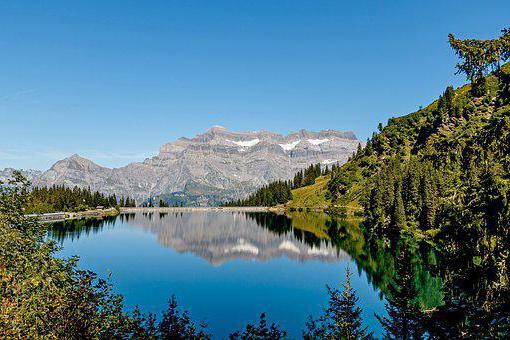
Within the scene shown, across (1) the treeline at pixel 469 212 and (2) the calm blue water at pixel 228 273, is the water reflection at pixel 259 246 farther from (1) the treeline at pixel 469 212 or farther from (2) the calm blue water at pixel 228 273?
(1) the treeline at pixel 469 212

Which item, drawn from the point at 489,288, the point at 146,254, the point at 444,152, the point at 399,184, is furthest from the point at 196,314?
the point at 444,152

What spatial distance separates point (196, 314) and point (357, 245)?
77.9 metres

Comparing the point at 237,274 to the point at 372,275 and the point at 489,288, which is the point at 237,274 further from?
the point at 489,288

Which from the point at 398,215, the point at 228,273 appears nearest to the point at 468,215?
the point at 398,215

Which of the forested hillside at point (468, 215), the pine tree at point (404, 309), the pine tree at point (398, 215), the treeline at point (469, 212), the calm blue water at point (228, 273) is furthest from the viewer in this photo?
the pine tree at point (398, 215)

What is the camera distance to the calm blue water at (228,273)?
61.1 meters

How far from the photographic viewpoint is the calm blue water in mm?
61094

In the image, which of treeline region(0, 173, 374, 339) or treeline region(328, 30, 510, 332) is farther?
treeline region(328, 30, 510, 332)

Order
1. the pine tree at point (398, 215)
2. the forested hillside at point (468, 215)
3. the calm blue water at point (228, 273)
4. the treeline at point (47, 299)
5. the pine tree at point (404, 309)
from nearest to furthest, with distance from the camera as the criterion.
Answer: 1. the treeline at point (47, 299)
2. the forested hillside at point (468, 215)
3. the pine tree at point (404, 309)
4. the calm blue water at point (228, 273)
5. the pine tree at point (398, 215)

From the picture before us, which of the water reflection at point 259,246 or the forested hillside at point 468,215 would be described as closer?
the forested hillside at point 468,215

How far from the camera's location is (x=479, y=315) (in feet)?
69.0

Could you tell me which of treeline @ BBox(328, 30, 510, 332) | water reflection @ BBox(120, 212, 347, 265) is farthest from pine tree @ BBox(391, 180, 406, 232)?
water reflection @ BBox(120, 212, 347, 265)

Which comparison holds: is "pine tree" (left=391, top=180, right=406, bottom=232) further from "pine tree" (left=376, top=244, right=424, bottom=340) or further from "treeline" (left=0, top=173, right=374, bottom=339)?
"treeline" (left=0, top=173, right=374, bottom=339)

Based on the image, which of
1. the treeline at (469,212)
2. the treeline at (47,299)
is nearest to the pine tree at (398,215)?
the treeline at (469,212)
